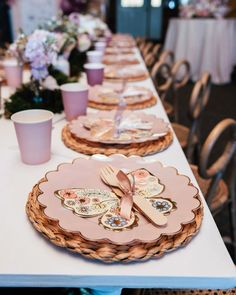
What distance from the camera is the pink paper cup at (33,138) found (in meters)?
0.80

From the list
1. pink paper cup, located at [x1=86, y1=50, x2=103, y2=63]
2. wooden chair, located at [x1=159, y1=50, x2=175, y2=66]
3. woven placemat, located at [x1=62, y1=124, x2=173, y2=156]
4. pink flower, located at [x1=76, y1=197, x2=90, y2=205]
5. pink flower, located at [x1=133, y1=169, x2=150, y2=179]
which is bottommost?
wooden chair, located at [x1=159, y1=50, x2=175, y2=66]

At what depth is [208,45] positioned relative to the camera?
194 inches

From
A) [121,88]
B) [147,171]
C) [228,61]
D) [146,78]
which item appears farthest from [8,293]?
[228,61]

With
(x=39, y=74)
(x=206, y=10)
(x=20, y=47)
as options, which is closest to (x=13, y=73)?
(x=20, y=47)

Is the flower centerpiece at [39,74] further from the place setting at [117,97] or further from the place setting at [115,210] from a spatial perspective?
the place setting at [115,210]

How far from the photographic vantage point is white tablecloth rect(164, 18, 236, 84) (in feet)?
16.1

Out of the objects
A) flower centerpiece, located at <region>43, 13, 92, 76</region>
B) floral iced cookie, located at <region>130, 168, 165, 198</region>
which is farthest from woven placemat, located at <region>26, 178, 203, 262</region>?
flower centerpiece, located at <region>43, 13, 92, 76</region>

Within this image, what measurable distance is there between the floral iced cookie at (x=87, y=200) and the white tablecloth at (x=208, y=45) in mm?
4700

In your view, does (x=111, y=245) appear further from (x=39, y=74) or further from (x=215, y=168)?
(x=39, y=74)

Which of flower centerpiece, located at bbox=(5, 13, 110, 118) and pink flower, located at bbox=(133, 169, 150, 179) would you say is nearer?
pink flower, located at bbox=(133, 169, 150, 179)

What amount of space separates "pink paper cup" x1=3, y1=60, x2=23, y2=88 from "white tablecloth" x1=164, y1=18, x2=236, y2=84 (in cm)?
394

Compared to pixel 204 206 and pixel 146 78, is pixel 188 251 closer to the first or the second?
pixel 204 206

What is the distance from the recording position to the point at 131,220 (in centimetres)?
58

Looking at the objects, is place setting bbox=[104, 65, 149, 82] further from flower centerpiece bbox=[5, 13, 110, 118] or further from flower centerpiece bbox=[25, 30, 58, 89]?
flower centerpiece bbox=[25, 30, 58, 89]
